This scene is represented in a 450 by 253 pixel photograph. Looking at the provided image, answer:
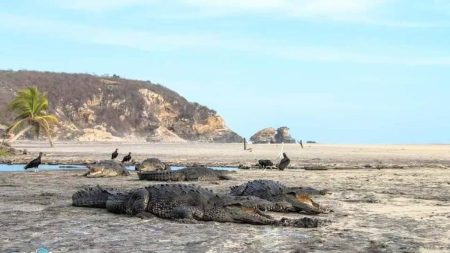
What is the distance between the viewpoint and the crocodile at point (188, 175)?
1678 cm

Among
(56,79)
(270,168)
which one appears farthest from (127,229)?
(56,79)

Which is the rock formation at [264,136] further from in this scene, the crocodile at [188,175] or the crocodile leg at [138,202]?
the crocodile leg at [138,202]

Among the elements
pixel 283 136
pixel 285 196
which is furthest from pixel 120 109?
pixel 285 196

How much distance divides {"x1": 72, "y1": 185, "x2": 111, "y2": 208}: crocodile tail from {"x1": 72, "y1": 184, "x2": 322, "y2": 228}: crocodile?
54 cm

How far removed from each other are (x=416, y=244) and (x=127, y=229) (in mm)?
3589

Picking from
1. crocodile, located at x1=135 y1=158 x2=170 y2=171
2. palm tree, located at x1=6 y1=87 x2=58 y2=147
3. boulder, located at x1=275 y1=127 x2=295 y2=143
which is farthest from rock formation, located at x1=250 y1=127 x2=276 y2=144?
crocodile, located at x1=135 y1=158 x2=170 y2=171

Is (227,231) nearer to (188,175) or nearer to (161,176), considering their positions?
(161,176)

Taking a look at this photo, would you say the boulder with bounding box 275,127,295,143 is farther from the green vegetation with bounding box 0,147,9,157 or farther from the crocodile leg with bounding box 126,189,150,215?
the crocodile leg with bounding box 126,189,150,215

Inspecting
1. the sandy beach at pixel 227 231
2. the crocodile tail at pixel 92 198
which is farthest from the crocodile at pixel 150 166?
the crocodile tail at pixel 92 198

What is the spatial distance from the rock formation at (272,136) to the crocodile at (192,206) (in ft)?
Result: 302

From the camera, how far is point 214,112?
106 meters

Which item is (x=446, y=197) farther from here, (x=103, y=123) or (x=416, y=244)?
(x=103, y=123)

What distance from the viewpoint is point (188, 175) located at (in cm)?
1706

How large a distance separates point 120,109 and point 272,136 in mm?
27828
